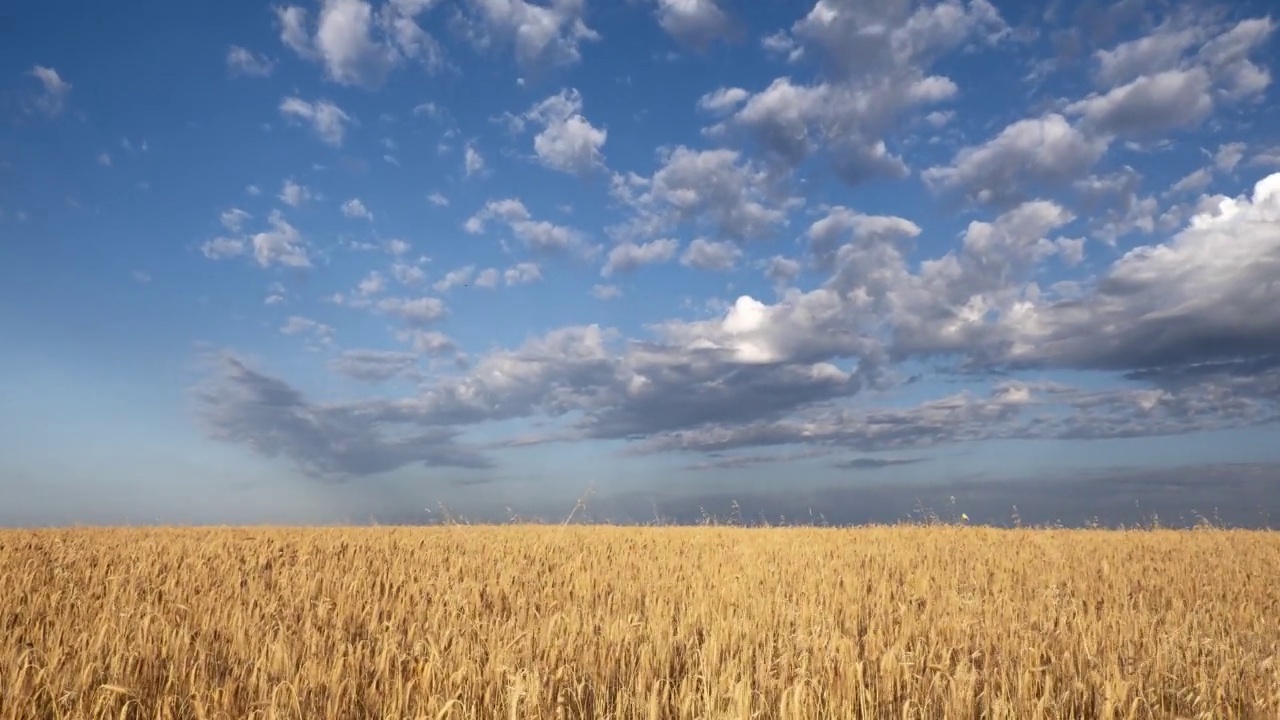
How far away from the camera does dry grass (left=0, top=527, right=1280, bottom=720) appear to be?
4734 millimetres

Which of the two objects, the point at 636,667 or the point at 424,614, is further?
the point at 424,614

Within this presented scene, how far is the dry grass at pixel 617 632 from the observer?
4.73 metres

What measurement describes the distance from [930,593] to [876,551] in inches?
181

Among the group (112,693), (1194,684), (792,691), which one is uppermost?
(112,693)

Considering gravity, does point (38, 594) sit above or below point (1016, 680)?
above

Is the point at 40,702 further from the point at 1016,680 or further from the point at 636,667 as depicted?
the point at 1016,680

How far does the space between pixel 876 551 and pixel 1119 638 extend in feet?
22.2

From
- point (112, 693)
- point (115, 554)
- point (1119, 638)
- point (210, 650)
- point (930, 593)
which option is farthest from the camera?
point (115, 554)

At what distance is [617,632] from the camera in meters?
6.33

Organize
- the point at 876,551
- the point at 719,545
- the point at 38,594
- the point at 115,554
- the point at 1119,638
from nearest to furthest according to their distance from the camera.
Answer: the point at 1119,638, the point at 38,594, the point at 115,554, the point at 876,551, the point at 719,545

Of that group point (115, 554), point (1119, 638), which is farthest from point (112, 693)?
point (115, 554)

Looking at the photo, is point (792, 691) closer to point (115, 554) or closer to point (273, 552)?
point (273, 552)

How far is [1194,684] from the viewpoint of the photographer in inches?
226

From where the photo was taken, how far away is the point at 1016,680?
541 centimetres
